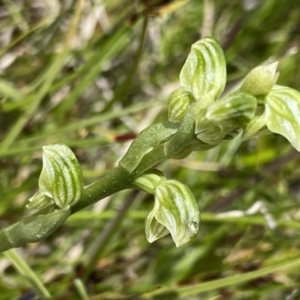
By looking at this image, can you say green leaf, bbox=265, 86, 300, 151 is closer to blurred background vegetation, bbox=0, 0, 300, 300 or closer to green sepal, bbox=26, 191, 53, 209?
green sepal, bbox=26, 191, 53, 209

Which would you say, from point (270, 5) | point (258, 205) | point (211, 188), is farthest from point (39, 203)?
point (270, 5)

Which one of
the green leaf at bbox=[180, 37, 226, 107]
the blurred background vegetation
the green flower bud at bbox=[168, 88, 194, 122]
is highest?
the green leaf at bbox=[180, 37, 226, 107]

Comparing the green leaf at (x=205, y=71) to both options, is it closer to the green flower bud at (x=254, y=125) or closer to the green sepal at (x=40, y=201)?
the green flower bud at (x=254, y=125)

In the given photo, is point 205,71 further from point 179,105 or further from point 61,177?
point 61,177

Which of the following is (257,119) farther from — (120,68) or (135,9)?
(120,68)

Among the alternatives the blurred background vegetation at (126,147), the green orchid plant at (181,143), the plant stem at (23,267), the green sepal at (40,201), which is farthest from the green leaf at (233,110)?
the blurred background vegetation at (126,147)

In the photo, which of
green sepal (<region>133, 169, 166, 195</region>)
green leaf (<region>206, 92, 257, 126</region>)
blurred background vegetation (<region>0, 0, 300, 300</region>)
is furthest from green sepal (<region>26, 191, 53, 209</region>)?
blurred background vegetation (<region>0, 0, 300, 300</region>)
